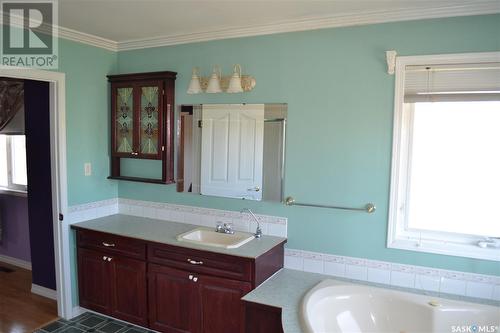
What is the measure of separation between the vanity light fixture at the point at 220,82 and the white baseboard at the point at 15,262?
121 inches

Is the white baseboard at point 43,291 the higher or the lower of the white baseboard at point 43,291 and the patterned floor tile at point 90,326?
the higher

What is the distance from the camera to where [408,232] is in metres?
2.81

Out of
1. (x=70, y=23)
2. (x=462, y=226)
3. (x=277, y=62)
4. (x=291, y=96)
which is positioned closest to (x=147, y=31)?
(x=70, y=23)

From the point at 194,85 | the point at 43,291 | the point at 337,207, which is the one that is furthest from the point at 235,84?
the point at 43,291

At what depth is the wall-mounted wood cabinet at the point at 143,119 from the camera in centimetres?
344

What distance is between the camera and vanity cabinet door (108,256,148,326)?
312 centimetres

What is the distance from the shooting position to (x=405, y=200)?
281 cm

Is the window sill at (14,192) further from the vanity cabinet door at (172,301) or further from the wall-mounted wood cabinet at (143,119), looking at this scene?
the vanity cabinet door at (172,301)

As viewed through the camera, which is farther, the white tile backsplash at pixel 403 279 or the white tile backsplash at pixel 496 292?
the white tile backsplash at pixel 403 279

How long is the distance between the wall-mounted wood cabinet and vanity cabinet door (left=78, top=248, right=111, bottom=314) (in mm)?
778

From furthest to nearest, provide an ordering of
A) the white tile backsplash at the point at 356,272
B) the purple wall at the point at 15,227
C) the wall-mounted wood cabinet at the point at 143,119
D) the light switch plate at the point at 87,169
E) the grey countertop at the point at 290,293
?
the purple wall at the point at 15,227 → the light switch plate at the point at 87,169 → the wall-mounted wood cabinet at the point at 143,119 → the white tile backsplash at the point at 356,272 → the grey countertop at the point at 290,293

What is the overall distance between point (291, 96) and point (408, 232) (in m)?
1.33

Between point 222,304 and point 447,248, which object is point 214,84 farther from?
point 447,248

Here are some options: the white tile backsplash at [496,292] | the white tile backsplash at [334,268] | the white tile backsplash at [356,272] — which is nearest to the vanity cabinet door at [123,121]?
the white tile backsplash at [334,268]
